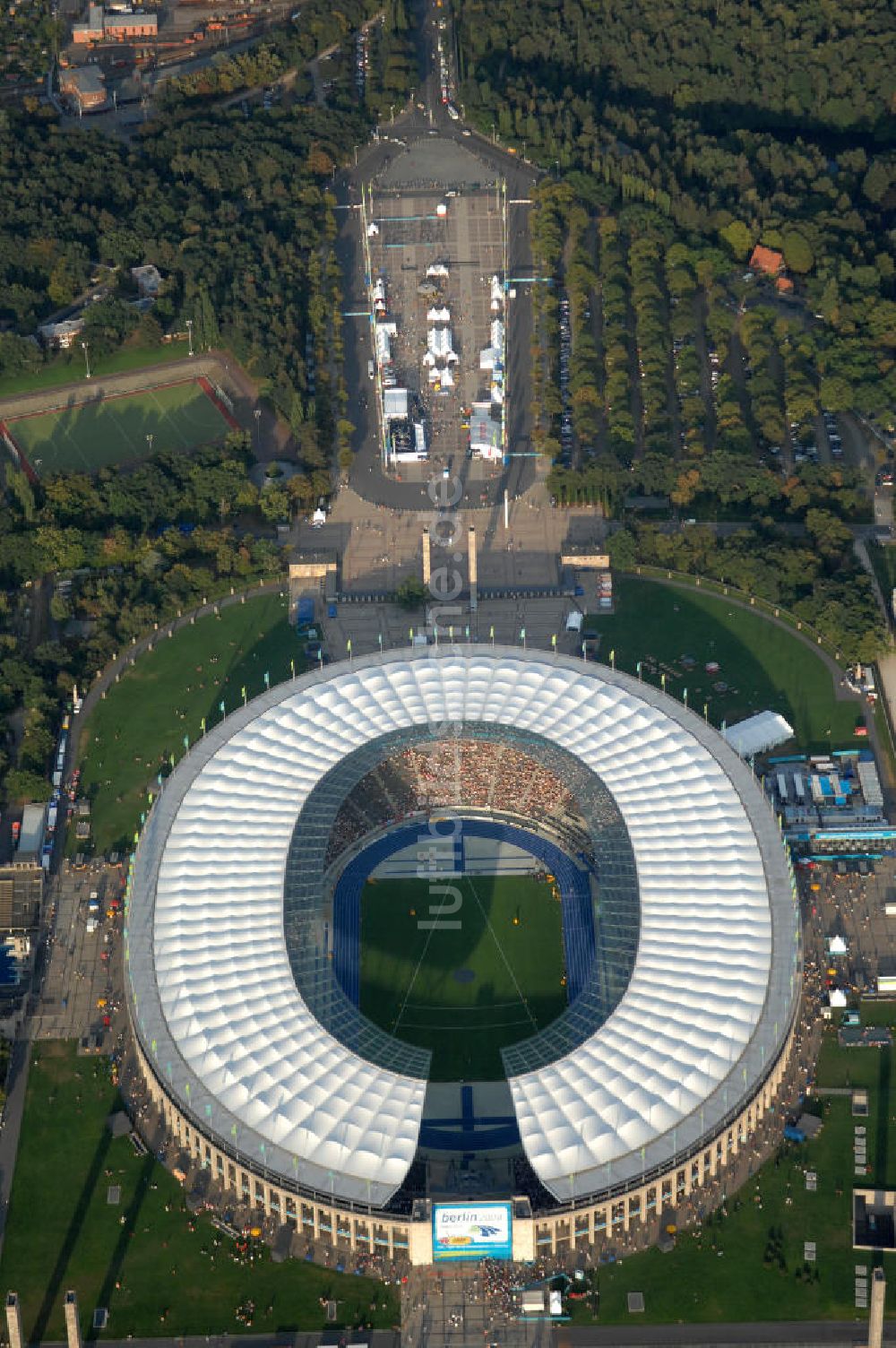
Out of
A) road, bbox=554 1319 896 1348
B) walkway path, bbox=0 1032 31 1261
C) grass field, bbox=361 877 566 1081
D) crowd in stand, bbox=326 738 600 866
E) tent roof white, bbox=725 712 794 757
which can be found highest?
tent roof white, bbox=725 712 794 757

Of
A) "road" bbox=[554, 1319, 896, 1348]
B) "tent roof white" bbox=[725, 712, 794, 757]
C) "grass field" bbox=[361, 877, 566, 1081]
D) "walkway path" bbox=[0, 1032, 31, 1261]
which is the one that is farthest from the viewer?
"tent roof white" bbox=[725, 712, 794, 757]

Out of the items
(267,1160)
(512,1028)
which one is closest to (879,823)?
(512,1028)

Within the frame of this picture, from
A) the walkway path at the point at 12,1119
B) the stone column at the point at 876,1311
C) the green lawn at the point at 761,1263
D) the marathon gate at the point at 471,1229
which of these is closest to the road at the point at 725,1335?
the green lawn at the point at 761,1263

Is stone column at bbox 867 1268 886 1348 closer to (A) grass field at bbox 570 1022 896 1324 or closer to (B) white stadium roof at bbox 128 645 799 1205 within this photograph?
(A) grass field at bbox 570 1022 896 1324

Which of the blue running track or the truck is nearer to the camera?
the blue running track

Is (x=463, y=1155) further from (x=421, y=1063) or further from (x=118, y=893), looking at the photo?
(x=118, y=893)

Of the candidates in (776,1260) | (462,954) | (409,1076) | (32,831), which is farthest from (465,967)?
(32,831)

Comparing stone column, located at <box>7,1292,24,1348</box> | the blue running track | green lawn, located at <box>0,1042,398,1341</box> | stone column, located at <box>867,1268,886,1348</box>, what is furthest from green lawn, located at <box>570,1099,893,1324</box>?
stone column, located at <box>7,1292,24,1348</box>

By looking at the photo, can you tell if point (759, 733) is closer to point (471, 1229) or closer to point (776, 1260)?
point (776, 1260)

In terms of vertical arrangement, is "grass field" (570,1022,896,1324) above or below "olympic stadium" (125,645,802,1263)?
below

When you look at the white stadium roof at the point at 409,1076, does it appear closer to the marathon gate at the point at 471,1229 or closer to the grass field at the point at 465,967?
the marathon gate at the point at 471,1229
